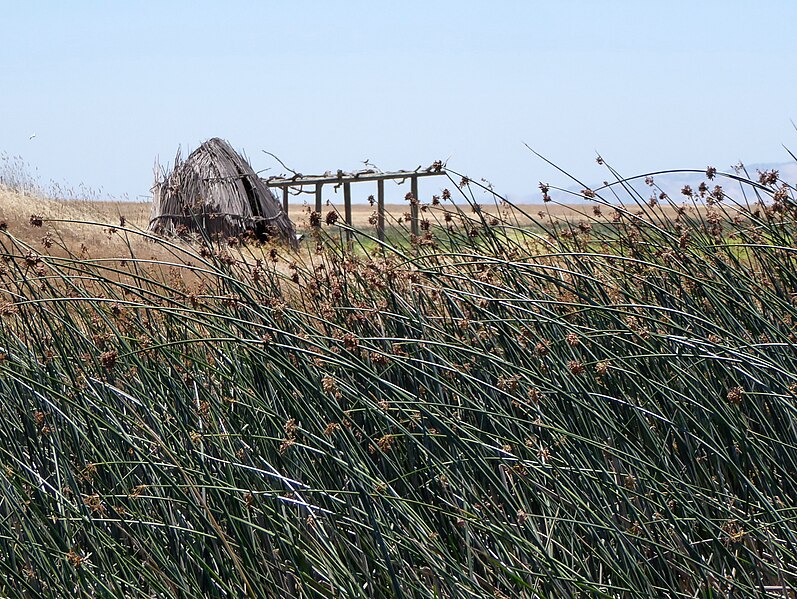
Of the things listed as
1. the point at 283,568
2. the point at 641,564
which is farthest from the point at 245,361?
A: the point at 641,564

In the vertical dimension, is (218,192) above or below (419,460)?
above

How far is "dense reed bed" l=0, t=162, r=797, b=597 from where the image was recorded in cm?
230

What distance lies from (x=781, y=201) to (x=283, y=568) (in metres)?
2.42

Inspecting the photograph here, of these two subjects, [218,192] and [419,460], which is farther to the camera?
[218,192]

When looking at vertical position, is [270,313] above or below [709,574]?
above

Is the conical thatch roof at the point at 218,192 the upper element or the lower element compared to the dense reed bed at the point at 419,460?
upper

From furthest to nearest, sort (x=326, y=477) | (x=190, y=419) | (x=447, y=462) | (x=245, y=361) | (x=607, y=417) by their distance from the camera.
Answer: (x=245, y=361)
(x=190, y=419)
(x=326, y=477)
(x=607, y=417)
(x=447, y=462)

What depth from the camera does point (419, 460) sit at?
281 centimetres

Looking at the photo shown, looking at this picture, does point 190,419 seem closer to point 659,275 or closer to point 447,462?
point 447,462

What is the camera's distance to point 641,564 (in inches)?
97.3

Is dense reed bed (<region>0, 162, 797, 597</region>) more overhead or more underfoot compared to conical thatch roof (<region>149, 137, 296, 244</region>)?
more underfoot

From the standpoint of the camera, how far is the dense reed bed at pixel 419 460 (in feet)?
7.54

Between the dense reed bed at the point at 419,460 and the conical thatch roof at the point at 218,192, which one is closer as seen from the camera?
the dense reed bed at the point at 419,460

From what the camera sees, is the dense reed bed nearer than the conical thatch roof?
Yes
